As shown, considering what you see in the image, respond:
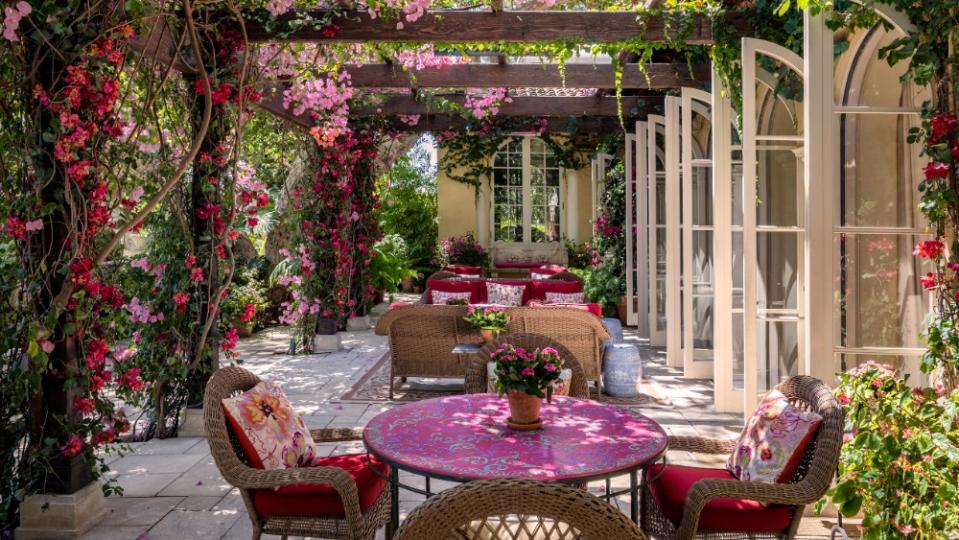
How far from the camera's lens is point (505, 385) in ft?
7.96

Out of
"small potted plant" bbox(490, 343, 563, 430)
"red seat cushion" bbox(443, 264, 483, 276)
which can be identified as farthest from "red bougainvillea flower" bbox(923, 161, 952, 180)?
"red seat cushion" bbox(443, 264, 483, 276)

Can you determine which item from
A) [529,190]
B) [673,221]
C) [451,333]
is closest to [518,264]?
[529,190]

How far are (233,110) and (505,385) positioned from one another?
3.16 meters

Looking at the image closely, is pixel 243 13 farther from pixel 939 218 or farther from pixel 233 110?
pixel 939 218

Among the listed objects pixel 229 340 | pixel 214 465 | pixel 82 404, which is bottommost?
pixel 214 465

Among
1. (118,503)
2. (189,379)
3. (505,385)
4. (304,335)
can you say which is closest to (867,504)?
(505,385)

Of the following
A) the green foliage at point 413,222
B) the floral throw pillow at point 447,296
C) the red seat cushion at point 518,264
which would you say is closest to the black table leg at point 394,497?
the floral throw pillow at point 447,296

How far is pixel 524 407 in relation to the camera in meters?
2.49

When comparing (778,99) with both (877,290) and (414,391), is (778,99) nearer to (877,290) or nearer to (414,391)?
(877,290)

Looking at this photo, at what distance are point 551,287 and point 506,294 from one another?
0.54m

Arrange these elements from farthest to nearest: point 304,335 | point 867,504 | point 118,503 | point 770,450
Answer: point 304,335 → point 118,503 → point 770,450 → point 867,504

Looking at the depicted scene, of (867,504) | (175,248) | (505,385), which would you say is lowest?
(867,504)

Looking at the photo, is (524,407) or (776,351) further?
(776,351)

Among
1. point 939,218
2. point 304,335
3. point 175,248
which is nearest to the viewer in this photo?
point 939,218
